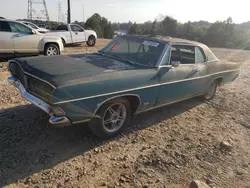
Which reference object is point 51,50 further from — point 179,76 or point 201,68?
point 179,76

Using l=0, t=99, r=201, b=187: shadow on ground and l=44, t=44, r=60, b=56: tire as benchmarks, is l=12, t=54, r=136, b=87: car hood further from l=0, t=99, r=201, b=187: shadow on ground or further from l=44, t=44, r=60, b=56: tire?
l=44, t=44, r=60, b=56: tire

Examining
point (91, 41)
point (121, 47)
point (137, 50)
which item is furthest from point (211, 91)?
point (91, 41)

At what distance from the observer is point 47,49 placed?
9.36 metres

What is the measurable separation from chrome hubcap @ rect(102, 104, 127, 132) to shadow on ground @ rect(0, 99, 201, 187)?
0.21 meters

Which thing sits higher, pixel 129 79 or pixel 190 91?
pixel 129 79

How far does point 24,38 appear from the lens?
345 inches

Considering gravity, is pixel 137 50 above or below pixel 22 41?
below

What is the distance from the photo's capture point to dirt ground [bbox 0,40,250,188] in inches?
115

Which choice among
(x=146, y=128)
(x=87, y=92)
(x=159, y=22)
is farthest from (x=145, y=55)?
(x=159, y=22)

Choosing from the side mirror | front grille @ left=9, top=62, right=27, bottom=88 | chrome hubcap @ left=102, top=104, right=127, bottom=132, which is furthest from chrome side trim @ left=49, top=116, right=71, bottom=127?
the side mirror

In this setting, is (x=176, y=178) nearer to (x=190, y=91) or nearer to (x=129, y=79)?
(x=129, y=79)

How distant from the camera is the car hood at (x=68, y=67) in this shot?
308 cm

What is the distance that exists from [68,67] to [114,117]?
41.0 inches

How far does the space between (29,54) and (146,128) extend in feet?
21.7
